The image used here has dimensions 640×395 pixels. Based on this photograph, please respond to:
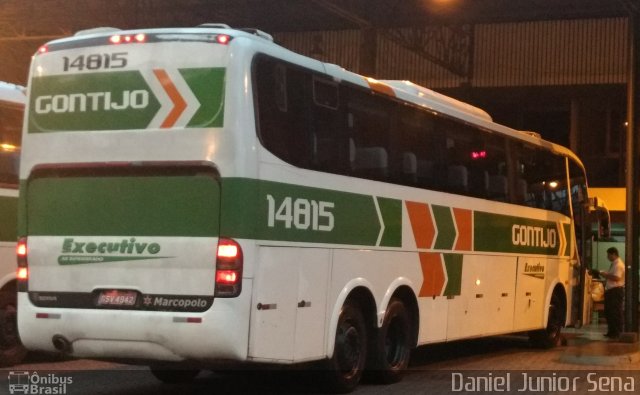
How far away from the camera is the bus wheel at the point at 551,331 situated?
60.4 feet

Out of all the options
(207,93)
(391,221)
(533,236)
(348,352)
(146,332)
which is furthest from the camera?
(533,236)

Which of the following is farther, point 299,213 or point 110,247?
point 299,213

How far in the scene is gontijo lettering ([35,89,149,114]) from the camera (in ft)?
33.0

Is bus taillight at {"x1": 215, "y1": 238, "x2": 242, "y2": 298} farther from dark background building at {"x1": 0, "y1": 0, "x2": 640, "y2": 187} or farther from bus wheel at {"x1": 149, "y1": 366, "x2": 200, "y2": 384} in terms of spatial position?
dark background building at {"x1": 0, "y1": 0, "x2": 640, "y2": 187}

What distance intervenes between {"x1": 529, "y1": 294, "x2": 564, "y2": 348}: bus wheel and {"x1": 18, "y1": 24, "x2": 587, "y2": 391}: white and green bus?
697cm

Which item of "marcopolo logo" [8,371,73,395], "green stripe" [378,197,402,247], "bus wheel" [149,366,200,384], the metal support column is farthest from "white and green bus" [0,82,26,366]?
the metal support column

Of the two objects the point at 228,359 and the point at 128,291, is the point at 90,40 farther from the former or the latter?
the point at 228,359

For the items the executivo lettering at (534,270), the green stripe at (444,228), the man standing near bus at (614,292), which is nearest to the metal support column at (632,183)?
the man standing near bus at (614,292)

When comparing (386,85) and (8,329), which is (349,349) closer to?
(386,85)

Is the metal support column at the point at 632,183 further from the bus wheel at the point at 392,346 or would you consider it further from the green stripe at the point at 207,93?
the green stripe at the point at 207,93

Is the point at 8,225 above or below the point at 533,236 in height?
below

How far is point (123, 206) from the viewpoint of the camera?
9977 millimetres

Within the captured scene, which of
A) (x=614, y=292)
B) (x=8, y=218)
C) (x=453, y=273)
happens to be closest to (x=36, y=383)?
(x=8, y=218)

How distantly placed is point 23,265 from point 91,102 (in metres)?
1.74
